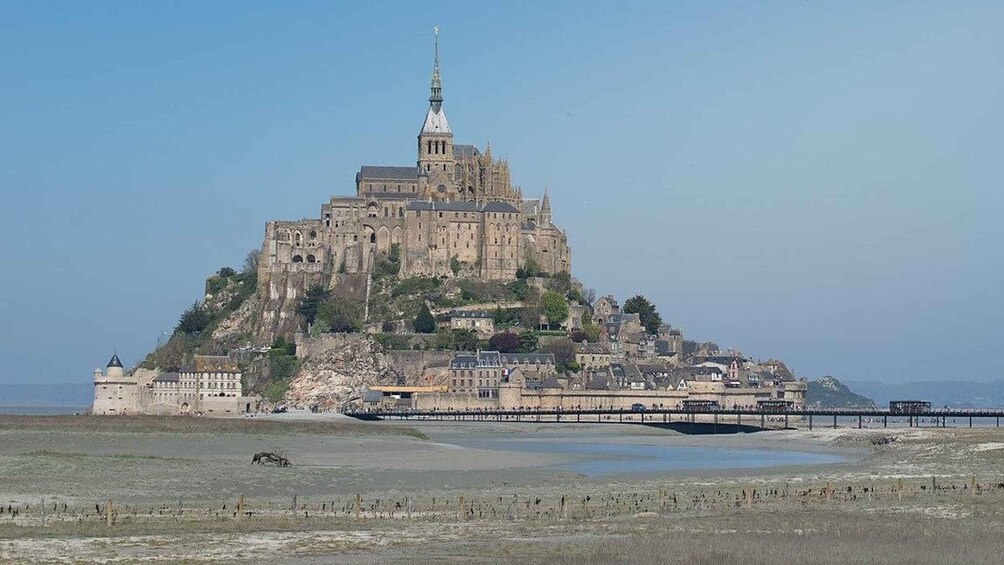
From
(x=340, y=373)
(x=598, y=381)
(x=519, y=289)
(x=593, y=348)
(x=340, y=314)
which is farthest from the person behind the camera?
(x=519, y=289)

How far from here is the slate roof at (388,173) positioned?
5512 inches

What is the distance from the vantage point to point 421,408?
11600 centimetres

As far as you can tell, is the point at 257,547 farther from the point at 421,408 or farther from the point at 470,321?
the point at 470,321


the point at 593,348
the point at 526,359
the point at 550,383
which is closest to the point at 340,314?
the point at 526,359

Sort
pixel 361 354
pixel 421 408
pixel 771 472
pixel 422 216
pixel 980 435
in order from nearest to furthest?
pixel 771 472
pixel 980 435
pixel 421 408
pixel 361 354
pixel 422 216

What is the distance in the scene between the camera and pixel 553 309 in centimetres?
13100

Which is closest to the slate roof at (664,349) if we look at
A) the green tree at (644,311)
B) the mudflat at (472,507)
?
the green tree at (644,311)

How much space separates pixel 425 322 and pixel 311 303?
10197 millimetres

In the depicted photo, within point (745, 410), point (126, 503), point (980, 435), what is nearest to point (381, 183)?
point (745, 410)

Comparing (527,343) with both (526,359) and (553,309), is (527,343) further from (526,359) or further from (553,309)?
(553,309)

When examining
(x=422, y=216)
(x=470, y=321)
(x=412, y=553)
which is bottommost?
(x=412, y=553)

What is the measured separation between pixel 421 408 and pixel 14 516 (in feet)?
268

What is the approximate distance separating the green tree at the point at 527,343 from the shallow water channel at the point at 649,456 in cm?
4077

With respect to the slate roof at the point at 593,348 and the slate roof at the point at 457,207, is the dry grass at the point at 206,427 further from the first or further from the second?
the slate roof at the point at 457,207
